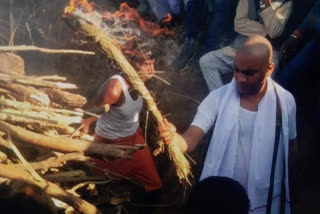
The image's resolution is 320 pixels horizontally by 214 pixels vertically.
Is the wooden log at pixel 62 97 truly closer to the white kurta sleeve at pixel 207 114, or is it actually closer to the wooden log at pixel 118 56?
the wooden log at pixel 118 56

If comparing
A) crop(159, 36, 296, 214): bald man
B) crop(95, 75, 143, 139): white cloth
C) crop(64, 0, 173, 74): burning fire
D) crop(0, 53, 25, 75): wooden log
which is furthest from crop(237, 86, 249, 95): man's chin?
crop(64, 0, 173, 74): burning fire

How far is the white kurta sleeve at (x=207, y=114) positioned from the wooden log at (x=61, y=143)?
652 mm

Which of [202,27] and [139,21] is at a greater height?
[139,21]

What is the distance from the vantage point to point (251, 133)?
2885 mm

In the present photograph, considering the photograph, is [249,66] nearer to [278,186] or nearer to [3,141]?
[278,186]

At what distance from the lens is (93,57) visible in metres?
6.62

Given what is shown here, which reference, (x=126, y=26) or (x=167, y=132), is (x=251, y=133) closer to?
(x=167, y=132)

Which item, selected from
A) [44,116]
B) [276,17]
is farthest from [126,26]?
[44,116]

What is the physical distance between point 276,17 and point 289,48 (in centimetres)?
43

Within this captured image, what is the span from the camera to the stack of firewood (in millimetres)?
2643

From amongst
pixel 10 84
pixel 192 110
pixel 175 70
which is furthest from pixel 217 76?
pixel 10 84

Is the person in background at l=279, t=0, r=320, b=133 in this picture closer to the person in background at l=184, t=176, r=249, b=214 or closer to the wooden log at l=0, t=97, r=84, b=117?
the person in background at l=184, t=176, r=249, b=214

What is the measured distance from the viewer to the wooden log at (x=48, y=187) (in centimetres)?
243

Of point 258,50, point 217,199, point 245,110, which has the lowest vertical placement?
point 245,110
